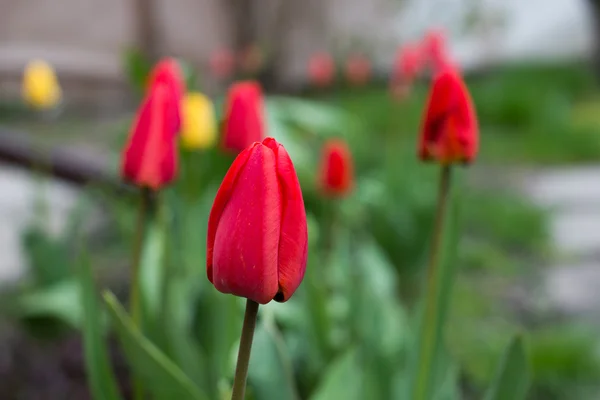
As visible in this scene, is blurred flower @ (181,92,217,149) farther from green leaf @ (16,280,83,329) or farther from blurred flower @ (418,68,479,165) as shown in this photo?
blurred flower @ (418,68,479,165)

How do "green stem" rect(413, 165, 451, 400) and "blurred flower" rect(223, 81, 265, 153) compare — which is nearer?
"green stem" rect(413, 165, 451, 400)

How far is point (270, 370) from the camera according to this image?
487 millimetres

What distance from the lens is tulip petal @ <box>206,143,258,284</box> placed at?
0.86 ft

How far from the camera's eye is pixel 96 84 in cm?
448

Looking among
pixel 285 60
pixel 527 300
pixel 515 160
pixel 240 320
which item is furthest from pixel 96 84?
pixel 240 320

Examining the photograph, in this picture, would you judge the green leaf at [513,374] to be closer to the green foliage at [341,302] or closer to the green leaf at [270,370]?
the green foliage at [341,302]

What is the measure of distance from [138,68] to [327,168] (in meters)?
0.59

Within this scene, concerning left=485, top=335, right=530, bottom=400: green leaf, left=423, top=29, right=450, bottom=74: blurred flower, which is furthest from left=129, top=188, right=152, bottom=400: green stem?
left=423, top=29, right=450, bottom=74: blurred flower

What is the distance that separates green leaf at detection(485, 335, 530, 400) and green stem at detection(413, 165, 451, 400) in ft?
0.17

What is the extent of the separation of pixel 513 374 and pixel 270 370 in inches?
6.9

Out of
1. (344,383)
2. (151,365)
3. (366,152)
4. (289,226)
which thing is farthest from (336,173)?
(366,152)

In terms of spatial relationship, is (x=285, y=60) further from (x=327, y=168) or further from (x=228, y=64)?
(x=327, y=168)

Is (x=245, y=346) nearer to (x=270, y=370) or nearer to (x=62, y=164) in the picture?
(x=270, y=370)

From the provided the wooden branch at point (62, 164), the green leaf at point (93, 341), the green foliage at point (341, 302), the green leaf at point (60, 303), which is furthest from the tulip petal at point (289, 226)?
the wooden branch at point (62, 164)
